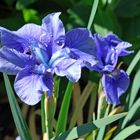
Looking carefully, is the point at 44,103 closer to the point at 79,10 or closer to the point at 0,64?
the point at 0,64

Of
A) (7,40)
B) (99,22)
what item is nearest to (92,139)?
(7,40)

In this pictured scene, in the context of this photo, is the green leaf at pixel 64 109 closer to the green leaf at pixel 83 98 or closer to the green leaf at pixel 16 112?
the green leaf at pixel 16 112

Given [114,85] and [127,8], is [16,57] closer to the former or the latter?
[114,85]

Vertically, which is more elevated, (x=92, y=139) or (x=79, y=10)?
(x=79, y=10)

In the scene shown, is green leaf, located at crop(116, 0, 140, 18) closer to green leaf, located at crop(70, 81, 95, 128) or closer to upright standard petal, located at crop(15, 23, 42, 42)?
green leaf, located at crop(70, 81, 95, 128)

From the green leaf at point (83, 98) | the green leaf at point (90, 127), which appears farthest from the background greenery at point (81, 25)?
the green leaf at point (90, 127)

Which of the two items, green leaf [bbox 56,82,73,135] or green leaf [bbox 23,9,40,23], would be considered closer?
green leaf [bbox 56,82,73,135]

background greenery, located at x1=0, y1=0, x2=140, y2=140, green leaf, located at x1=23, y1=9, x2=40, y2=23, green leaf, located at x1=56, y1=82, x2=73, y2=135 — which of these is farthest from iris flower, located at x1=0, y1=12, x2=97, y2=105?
green leaf, located at x1=23, y1=9, x2=40, y2=23
